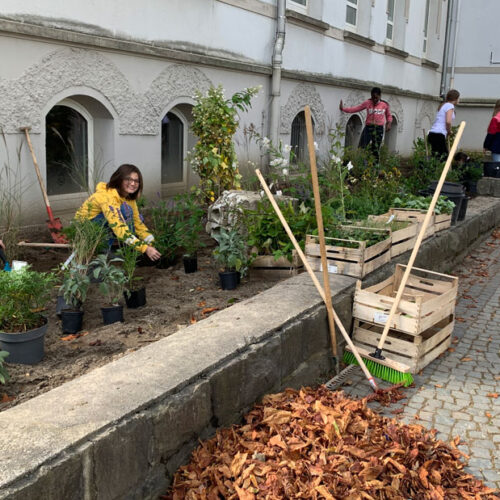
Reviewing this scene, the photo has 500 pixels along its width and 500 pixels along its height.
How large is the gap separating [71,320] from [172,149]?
472 cm

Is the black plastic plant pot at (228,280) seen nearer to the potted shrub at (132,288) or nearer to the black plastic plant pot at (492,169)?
the potted shrub at (132,288)

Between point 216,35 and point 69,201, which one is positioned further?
point 216,35

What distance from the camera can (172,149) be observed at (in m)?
8.20

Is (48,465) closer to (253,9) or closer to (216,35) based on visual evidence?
(216,35)

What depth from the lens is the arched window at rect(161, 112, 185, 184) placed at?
805cm

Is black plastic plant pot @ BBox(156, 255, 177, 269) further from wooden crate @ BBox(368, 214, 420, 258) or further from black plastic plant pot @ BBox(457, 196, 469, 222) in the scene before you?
black plastic plant pot @ BBox(457, 196, 469, 222)

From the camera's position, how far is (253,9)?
28.8 ft

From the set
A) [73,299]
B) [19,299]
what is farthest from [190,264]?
[19,299]

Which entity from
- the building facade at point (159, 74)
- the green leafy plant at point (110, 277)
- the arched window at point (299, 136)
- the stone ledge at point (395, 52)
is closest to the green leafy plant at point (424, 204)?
the building facade at point (159, 74)

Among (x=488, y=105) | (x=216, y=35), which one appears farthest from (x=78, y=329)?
(x=488, y=105)

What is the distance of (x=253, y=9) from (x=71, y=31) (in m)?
3.56

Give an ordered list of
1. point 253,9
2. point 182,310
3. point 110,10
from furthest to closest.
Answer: point 253,9
point 110,10
point 182,310

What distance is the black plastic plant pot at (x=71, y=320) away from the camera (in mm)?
3830

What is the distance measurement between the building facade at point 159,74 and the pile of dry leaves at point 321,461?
3.85 m
